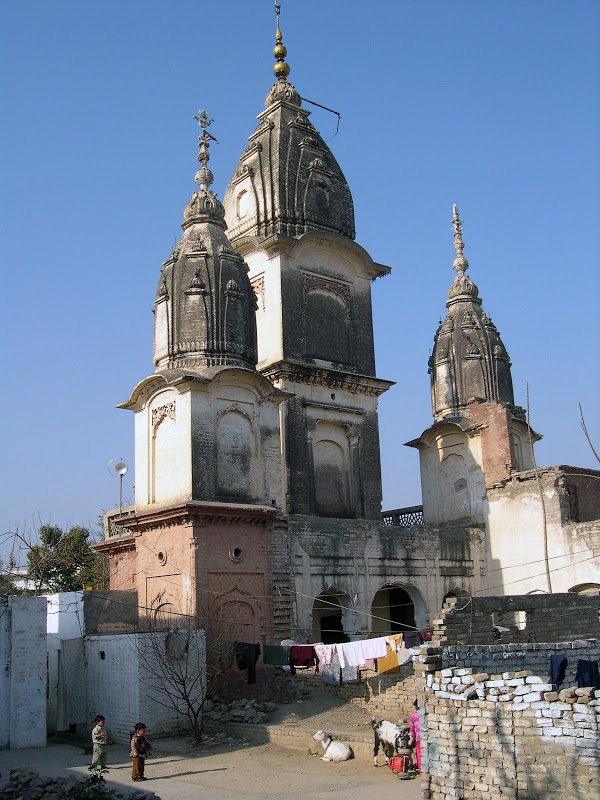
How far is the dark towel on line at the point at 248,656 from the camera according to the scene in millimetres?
20250

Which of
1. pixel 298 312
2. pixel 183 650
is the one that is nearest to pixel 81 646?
pixel 183 650

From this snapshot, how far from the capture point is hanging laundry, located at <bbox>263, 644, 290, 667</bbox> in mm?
19672

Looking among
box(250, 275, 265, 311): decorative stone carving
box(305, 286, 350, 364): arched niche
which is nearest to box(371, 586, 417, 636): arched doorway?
box(305, 286, 350, 364): arched niche

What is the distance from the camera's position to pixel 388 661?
18172 mm

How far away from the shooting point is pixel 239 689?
66.3 feet

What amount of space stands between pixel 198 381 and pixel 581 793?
13.7m

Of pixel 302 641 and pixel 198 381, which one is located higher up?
pixel 198 381

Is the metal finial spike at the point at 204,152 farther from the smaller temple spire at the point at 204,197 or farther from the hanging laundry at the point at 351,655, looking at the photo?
the hanging laundry at the point at 351,655

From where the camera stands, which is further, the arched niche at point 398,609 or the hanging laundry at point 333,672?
the arched niche at point 398,609

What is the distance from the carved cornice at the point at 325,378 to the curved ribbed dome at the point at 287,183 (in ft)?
15.2

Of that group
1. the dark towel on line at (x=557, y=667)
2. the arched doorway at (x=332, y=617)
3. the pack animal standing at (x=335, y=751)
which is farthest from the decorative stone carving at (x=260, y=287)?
the dark towel on line at (x=557, y=667)

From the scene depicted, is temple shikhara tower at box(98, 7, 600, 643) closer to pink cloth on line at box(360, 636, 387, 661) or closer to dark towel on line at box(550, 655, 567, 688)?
pink cloth on line at box(360, 636, 387, 661)

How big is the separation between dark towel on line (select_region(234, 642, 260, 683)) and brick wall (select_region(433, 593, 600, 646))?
17.0 ft

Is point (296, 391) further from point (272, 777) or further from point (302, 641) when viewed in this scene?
point (272, 777)
